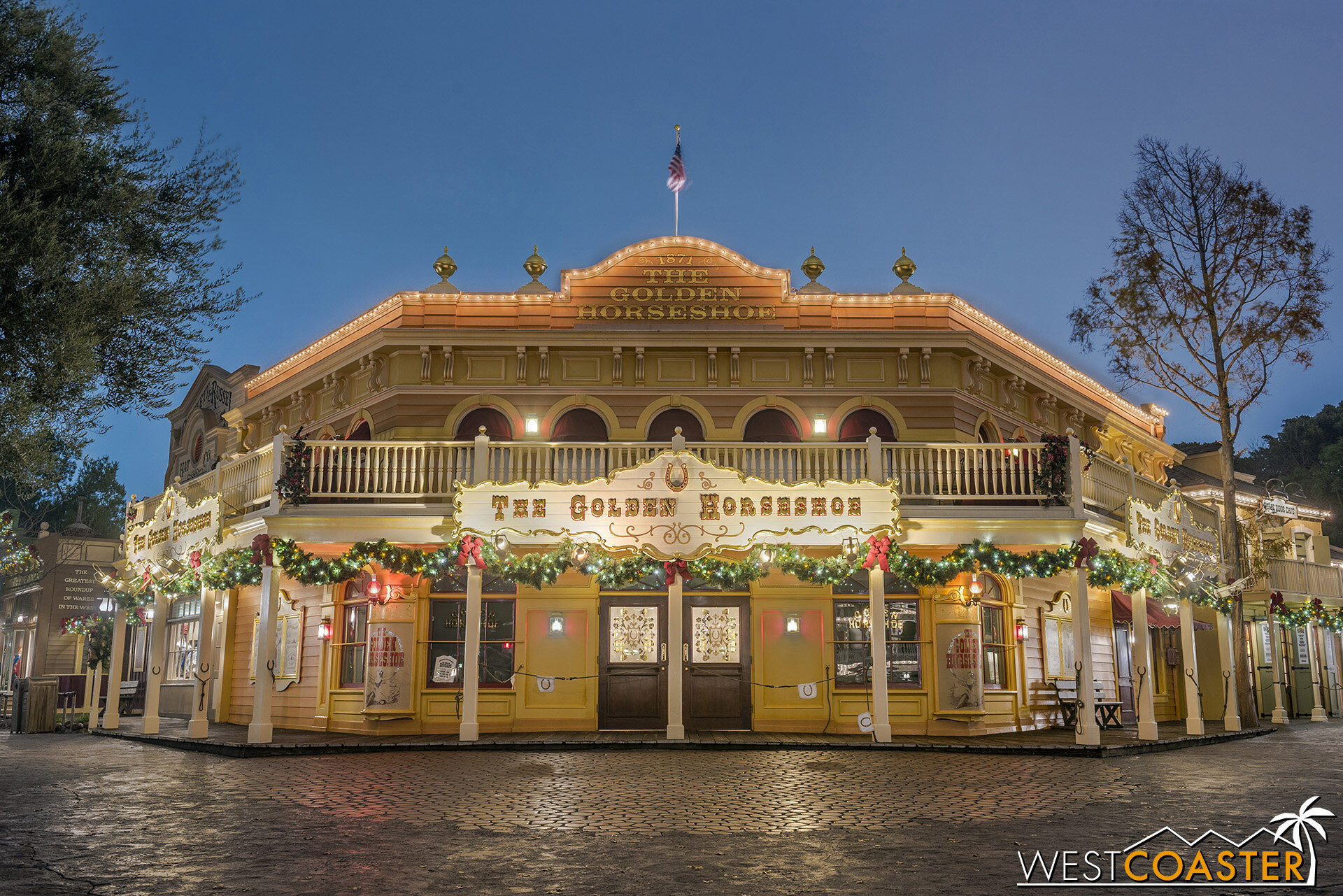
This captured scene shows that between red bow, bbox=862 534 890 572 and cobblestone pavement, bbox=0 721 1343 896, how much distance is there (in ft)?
10.1

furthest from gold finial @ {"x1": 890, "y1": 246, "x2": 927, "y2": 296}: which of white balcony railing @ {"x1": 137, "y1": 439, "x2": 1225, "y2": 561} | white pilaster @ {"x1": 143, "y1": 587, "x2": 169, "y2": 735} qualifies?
white pilaster @ {"x1": 143, "y1": 587, "x2": 169, "y2": 735}

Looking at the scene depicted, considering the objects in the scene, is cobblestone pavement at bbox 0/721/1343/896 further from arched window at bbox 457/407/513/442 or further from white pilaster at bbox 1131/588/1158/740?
arched window at bbox 457/407/513/442

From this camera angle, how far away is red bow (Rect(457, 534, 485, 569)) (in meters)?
15.5

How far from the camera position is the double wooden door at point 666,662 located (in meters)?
17.5

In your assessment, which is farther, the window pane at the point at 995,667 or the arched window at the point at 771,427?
the arched window at the point at 771,427

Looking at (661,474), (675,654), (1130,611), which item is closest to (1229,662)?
(1130,611)

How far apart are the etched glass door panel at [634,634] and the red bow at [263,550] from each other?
569 cm

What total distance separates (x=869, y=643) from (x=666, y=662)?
353 centimetres

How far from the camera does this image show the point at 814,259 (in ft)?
65.2

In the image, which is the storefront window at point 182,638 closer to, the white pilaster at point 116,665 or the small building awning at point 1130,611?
the white pilaster at point 116,665

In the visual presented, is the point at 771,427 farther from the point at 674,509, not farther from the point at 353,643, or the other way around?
the point at 353,643

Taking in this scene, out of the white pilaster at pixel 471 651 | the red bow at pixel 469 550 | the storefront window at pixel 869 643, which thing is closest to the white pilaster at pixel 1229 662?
the storefront window at pixel 869 643

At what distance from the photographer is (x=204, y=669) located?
18312mm

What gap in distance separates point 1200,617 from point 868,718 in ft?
44.8
